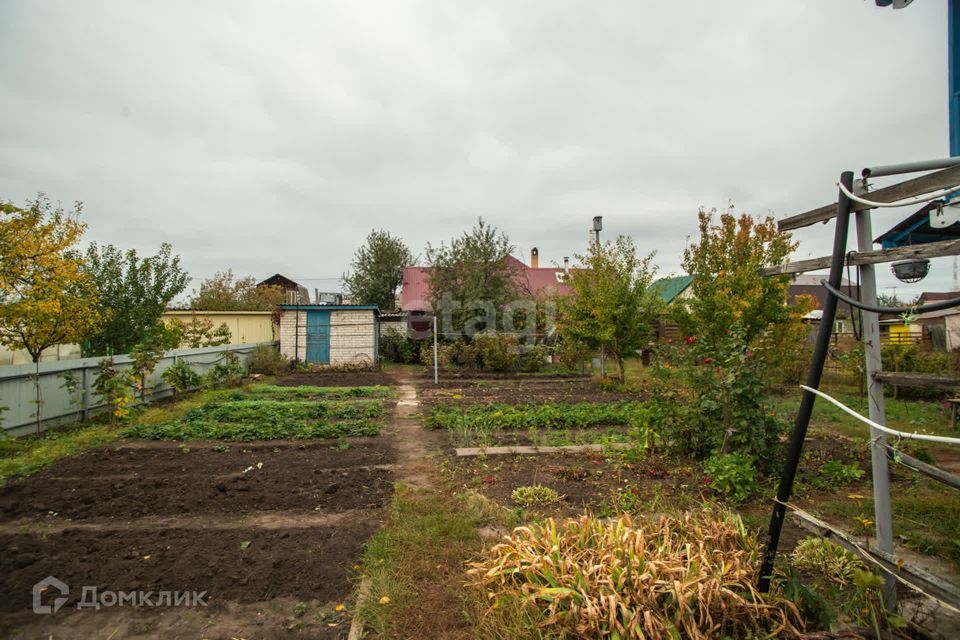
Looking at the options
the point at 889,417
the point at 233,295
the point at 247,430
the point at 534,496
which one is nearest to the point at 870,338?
the point at 534,496

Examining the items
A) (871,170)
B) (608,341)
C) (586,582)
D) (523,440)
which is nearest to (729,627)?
(586,582)

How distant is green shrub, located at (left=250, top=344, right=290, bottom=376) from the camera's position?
1586 cm

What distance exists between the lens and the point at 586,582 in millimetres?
2055

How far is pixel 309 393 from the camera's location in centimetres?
1112

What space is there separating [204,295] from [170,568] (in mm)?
30180

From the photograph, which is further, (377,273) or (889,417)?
(377,273)

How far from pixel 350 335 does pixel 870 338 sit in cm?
1738

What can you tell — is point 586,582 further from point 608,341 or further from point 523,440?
point 608,341

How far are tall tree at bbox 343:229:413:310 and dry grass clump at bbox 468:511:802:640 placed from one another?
947 inches

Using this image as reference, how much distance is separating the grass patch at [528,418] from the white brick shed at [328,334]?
35.0 ft

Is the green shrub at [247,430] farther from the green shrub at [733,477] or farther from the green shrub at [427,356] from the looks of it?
the green shrub at [427,356]

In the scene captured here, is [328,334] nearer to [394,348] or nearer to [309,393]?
[394,348]

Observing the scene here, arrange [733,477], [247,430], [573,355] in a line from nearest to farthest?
[733,477]
[247,430]
[573,355]

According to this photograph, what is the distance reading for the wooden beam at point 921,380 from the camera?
1841mm
